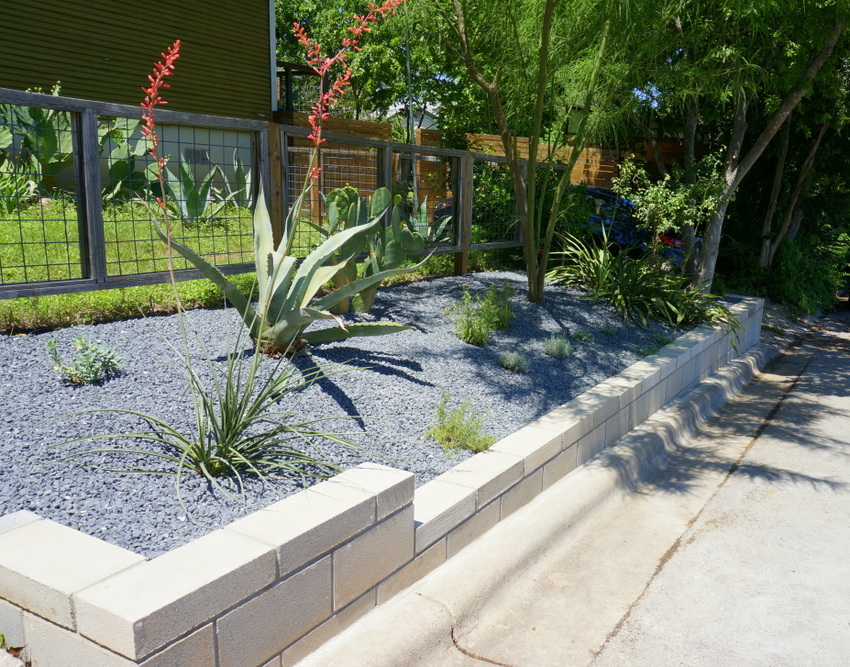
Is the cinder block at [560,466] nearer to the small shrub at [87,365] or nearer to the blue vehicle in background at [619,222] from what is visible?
the small shrub at [87,365]

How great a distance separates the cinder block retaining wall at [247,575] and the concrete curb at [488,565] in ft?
0.25

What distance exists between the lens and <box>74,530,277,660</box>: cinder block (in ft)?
6.49

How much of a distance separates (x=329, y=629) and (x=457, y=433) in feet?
4.89

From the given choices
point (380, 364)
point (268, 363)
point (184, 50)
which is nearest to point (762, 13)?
point (380, 364)

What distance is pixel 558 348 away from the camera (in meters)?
5.82

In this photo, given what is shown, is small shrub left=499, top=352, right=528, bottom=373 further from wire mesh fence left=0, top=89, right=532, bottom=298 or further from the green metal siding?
the green metal siding

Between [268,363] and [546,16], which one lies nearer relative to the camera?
[268,363]

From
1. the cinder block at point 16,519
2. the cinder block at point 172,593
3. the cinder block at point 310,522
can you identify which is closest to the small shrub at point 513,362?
the cinder block at point 310,522

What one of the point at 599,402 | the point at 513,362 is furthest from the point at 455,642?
the point at 513,362

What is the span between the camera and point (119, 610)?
1.99 metres

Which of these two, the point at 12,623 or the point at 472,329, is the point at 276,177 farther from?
the point at 12,623

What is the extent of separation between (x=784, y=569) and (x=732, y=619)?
2.24ft

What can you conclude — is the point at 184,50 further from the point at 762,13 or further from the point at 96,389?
the point at 96,389

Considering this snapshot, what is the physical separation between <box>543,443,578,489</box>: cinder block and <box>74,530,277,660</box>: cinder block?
218 centimetres
